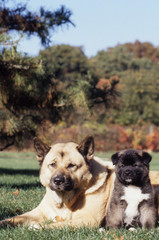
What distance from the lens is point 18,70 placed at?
8.00 metres

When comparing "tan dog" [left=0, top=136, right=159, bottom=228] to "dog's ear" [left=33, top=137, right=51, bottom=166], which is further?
"dog's ear" [left=33, top=137, right=51, bottom=166]

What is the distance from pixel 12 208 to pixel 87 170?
1.54 meters

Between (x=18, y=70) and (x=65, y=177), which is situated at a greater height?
(x=18, y=70)

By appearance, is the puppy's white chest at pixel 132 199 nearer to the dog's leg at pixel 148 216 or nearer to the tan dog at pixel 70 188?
the dog's leg at pixel 148 216

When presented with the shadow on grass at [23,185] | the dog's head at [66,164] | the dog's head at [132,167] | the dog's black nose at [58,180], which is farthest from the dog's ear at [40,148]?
the shadow on grass at [23,185]

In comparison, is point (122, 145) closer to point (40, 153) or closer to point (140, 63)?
point (40, 153)

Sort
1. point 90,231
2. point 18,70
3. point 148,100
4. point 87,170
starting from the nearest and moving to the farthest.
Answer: point 90,231 → point 87,170 → point 18,70 → point 148,100

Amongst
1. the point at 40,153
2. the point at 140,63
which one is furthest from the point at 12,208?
the point at 140,63

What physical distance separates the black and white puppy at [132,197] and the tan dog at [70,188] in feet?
0.83

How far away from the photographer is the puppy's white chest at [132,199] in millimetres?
4051

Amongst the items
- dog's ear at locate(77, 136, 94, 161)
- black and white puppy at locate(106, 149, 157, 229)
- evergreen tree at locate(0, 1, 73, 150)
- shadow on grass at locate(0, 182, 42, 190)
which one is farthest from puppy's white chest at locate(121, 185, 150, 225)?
evergreen tree at locate(0, 1, 73, 150)

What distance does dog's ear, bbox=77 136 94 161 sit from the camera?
438 centimetres

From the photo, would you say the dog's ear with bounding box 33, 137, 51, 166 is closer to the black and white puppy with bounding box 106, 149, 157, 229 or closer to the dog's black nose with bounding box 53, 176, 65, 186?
the dog's black nose with bounding box 53, 176, 65, 186

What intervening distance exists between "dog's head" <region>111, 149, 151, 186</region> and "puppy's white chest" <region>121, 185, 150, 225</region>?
9cm
